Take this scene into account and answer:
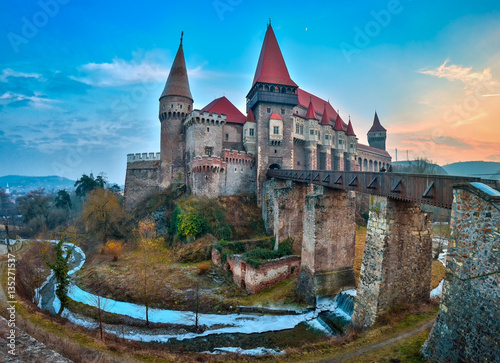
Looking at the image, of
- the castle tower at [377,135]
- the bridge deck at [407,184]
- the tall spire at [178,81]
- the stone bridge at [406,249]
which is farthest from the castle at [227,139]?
the castle tower at [377,135]

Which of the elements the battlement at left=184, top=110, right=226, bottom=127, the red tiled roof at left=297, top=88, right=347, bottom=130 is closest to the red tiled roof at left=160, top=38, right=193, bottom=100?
the battlement at left=184, top=110, right=226, bottom=127

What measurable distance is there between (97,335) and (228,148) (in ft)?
78.8

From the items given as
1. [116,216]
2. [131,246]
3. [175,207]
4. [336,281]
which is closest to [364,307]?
[336,281]

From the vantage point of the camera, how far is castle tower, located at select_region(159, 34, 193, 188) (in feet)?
110

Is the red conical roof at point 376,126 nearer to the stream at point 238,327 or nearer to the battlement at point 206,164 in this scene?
the battlement at point 206,164

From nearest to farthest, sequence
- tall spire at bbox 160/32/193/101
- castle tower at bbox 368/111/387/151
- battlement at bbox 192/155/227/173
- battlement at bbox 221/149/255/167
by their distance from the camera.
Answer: battlement at bbox 192/155/227/173, battlement at bbox 221/149/255/167, tall spire at bbox 160/32/193/101, castle tower at bbox 368/111/387/151

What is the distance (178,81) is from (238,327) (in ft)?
94.5

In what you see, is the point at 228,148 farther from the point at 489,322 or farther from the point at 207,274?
the point at 489,322

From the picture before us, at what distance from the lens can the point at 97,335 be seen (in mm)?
12883

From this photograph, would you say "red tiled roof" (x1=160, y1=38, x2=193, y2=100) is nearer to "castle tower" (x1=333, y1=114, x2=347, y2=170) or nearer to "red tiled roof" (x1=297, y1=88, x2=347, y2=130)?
"red tiled roof" (x1=297, y1=88, x2=347, y2=130)

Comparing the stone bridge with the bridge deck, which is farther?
the bridge deck

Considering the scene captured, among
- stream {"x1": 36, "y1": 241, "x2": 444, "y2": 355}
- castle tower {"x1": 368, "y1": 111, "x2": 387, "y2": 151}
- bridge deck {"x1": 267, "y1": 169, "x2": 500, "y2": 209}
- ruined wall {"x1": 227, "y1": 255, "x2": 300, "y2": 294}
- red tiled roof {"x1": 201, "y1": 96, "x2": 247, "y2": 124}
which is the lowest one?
stream {"x1": 36, "y1": 241, "x2": 444, "y2": 355}

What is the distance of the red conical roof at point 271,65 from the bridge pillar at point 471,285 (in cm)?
2907

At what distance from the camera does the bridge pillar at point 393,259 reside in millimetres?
11492
